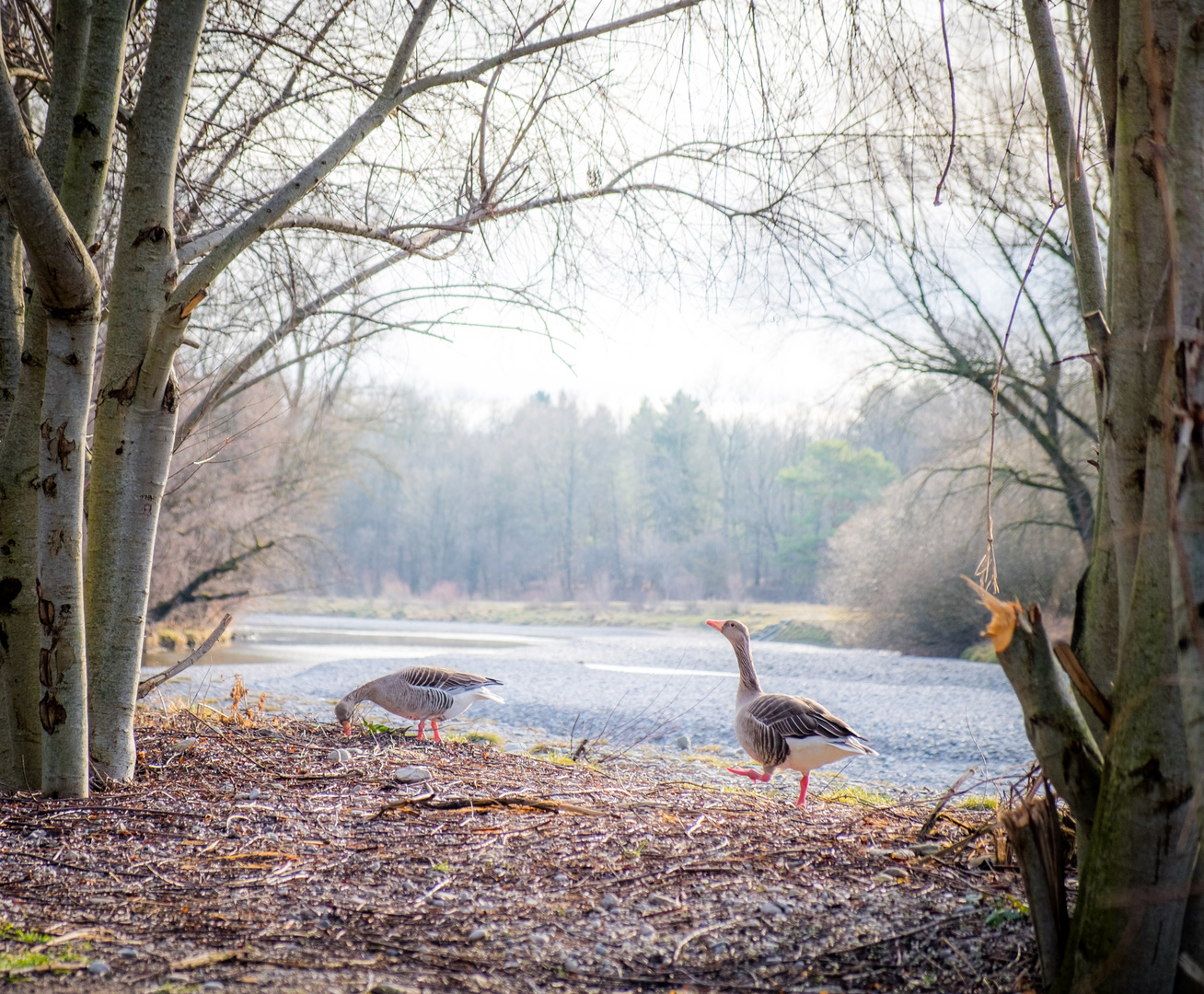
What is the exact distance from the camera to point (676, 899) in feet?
9.80

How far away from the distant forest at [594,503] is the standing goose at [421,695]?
45.7 meters

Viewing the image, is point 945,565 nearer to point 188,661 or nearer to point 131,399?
point 188,661

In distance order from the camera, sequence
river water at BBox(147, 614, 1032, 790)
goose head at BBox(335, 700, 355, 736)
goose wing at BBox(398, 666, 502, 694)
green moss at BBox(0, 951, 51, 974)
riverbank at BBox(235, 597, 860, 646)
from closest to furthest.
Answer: green moss at BBox(0, 951, 51, 974) < goose head at BBox(335, 700, 355, 736) < goose wing at BBox(398, 666, 502, 694) < river water at BBox(147, 614, 1032, 790) < riverbank at BBox(235, 597, 860, 646)

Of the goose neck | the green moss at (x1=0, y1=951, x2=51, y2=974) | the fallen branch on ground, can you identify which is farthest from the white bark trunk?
the goose neck

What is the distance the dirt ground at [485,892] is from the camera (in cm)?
240

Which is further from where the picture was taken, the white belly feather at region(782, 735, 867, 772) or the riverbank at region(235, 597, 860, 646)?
the riverbank at region(235, 597, 860, 646)

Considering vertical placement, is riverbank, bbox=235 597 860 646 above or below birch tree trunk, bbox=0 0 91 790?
below

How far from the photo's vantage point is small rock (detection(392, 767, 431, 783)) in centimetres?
491

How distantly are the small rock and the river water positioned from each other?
3179mm

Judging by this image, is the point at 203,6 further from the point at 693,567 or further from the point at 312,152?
the point at 693,567

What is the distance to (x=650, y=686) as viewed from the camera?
18.6m

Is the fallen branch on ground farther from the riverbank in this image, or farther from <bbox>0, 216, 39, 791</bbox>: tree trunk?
the riverbank

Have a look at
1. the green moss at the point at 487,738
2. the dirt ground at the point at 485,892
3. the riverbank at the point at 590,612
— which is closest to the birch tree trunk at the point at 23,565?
the dirt ground at the point at 485,892

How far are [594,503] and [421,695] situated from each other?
56.8 m
